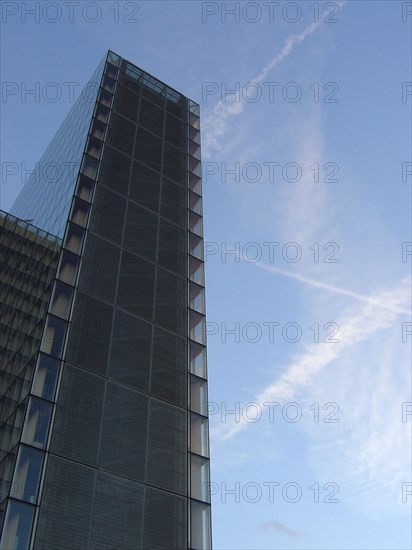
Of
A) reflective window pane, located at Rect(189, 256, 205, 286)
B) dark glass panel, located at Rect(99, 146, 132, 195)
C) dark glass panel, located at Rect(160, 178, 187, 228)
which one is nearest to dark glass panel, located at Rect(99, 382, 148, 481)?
reflective window pane, located at Rect(189, 256, 205, 286)

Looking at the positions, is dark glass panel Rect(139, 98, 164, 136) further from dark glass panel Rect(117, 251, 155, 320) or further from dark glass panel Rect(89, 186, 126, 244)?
dark glass panel Rect(117, 251, 155, 320)

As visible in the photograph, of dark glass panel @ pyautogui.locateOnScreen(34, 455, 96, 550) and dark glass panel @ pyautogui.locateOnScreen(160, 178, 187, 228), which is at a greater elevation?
dark glass panel @ pyautogui.locateOnScreen(160, 178, 187, 228)

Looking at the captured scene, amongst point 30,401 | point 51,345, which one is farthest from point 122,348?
point 30,401

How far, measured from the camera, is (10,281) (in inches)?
1335

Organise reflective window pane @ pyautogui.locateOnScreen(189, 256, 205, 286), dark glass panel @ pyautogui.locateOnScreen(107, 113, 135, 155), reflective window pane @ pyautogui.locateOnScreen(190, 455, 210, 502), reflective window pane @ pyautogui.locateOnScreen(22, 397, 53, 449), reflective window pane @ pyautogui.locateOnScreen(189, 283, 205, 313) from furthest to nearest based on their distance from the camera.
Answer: dark glass panel @ pyautogui.locateOnScreen(107, 113, 135, 155), reflective window pane @ pyautogui.locateOnScreen(189, 256, 205, 286), reflective window pane @ pyautogui.locateOnScreen(189, 283, 205, 313), reflective window pane @ pyautogui.locateOnScreen(190, 455, 210, 502), reflective window pane @ pyautogui.locateOnScreen(22, 397, 53, 449)

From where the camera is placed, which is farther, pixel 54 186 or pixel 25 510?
pixel 54 186

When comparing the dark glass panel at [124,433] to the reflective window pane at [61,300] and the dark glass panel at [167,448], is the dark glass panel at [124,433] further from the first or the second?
the reflective window pane at [61,300]

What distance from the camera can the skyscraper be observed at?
20.1 metres

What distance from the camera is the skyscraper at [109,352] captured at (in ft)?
66.0

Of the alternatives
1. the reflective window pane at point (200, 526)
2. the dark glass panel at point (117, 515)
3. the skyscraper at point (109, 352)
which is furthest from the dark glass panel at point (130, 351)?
the reflective window pane at point (200, 526)

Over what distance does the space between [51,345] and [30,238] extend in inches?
532

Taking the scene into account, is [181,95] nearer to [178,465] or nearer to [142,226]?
[142,226]

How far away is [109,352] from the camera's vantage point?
24.7 meters

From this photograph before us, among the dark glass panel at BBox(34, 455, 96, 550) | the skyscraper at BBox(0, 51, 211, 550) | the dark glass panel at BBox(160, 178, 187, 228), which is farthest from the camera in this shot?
the dark glass panel at BBox(160, 178, 187, 228)
